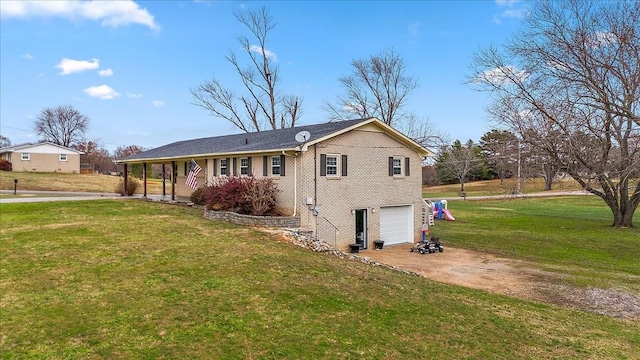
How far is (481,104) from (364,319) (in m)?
18.9

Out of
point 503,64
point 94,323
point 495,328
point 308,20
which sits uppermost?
point 308,20

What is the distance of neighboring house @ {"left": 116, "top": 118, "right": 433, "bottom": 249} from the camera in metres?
16.9

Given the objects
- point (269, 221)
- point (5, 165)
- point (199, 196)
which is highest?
point (5, 165)

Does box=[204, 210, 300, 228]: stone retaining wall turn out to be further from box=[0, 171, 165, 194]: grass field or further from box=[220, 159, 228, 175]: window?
Answer: box=[0, 171, 165, 194]: grass field

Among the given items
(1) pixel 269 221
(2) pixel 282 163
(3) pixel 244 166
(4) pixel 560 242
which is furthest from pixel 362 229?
(4) pixel 560 242

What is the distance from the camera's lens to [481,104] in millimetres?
23625

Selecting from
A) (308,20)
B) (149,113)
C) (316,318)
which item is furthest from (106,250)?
(149,113)

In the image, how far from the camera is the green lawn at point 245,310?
264 inches

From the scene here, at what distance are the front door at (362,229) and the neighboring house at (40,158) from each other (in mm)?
45908

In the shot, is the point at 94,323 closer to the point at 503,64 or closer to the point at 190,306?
the point at 190,306

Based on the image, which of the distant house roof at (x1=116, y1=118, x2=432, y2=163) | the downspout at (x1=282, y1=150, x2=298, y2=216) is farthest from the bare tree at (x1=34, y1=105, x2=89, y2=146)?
the downspout at (x1=282, y1=150, x2=298, y2=216)

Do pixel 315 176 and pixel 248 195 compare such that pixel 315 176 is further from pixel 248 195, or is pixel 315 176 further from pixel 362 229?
pixel 362 229

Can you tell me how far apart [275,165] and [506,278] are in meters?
9.92

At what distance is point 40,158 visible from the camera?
1940 inches
